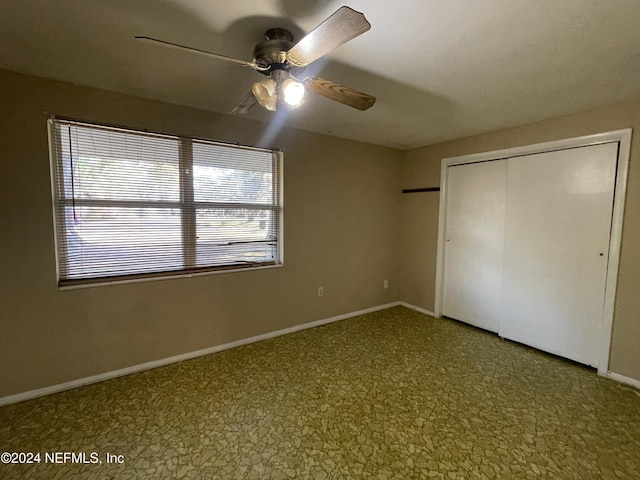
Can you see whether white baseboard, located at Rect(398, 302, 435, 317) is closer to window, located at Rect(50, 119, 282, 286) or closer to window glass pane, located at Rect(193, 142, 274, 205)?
window, located at Rect(50, 119, 282, 286)

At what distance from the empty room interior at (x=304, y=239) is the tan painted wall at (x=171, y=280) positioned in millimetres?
18

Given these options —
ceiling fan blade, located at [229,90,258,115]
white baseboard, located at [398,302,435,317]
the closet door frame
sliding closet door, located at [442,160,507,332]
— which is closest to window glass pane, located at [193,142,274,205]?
ceiling fan blade, located at [229,90,258,115]

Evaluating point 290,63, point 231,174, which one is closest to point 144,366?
point 231,174

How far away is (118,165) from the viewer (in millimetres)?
2354

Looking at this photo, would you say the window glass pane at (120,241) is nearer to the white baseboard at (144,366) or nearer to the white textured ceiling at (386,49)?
the white baseboard at (144,366)

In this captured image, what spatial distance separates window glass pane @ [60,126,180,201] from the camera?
2.21 m

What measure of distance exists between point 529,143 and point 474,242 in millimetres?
1160

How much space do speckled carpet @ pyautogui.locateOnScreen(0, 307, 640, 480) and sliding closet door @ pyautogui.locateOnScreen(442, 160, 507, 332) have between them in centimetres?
73

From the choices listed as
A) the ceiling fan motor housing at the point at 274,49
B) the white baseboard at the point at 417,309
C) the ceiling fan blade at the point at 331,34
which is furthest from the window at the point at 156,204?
the white baseboard at the point at 417,309

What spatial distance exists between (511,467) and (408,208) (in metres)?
3.07

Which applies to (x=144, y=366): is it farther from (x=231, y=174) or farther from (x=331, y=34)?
(x=331, y=34)

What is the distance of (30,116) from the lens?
6.63 feet

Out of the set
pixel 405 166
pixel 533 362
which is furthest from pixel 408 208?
pixel 533 362

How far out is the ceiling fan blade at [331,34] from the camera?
3.42 feet
